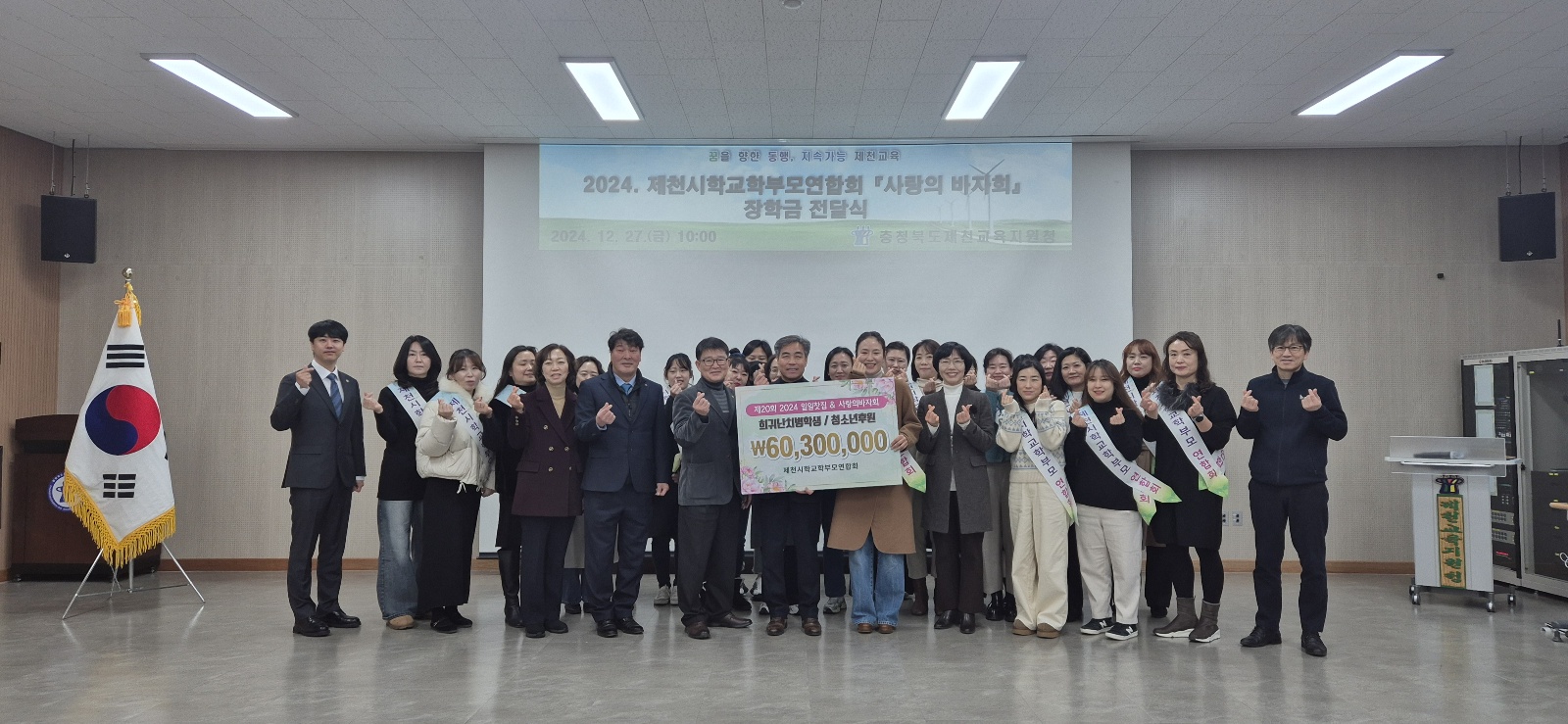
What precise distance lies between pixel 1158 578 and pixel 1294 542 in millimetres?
838

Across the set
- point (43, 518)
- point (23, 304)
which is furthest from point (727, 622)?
point (23, 304)

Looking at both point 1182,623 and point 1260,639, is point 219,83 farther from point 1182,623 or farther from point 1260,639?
point 1260,639

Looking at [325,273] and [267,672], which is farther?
[325,273]

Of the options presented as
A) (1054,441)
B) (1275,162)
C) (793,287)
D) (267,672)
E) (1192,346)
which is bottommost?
(267,672)

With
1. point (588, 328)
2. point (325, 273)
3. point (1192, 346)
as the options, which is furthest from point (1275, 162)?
point (325, 273)

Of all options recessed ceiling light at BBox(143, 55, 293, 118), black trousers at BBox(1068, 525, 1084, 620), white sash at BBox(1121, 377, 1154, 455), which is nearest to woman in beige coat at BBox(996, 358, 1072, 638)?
black trousers at BBox(1068, 525, 1084, 620)

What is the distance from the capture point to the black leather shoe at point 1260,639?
15.4ft

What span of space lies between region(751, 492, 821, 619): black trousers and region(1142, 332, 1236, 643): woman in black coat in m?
1.73

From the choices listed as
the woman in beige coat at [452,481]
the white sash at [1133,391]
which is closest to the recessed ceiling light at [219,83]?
the woman in beige coat at [452,481]

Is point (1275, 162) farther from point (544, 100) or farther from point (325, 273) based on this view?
point (325, 273)

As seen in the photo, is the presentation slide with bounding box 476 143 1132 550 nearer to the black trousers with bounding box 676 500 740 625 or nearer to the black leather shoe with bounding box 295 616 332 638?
the black leather shoe with bounding box 295 616 332 638

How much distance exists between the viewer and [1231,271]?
24.9 ft

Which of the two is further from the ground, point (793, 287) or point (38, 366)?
point (793, 287)

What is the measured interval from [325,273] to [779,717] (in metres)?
5.81
